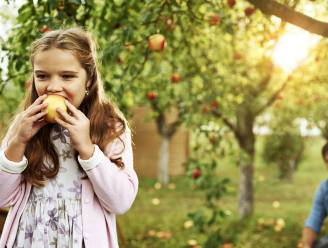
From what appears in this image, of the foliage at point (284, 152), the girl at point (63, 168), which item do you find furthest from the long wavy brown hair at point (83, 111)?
the foliage at point (284, 152)

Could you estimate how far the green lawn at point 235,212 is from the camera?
6.71 m

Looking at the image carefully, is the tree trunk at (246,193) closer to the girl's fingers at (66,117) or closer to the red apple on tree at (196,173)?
the red apple on tree at (196,173)

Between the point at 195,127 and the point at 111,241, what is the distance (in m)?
3.47

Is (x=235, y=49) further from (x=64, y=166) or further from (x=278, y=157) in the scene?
(x=278, y=157)

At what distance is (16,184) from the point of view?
6.65 ft

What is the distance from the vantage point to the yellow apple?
1949 mm

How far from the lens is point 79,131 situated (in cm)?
196

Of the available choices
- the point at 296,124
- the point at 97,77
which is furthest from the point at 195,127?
the point at 296,124

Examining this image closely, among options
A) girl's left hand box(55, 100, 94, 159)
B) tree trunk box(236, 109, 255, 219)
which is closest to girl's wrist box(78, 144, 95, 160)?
girl's left hand box(55, 100, 94, 159)

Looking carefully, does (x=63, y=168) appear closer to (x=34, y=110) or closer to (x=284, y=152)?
(x=34, y=110)

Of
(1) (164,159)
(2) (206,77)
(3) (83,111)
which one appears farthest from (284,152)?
(3) (83,111)

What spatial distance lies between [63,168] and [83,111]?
0.23 meters

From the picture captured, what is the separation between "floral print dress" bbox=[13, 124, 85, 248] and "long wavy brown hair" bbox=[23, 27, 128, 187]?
0.04 m

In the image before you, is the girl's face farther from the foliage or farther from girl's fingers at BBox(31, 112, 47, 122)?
the foliage
